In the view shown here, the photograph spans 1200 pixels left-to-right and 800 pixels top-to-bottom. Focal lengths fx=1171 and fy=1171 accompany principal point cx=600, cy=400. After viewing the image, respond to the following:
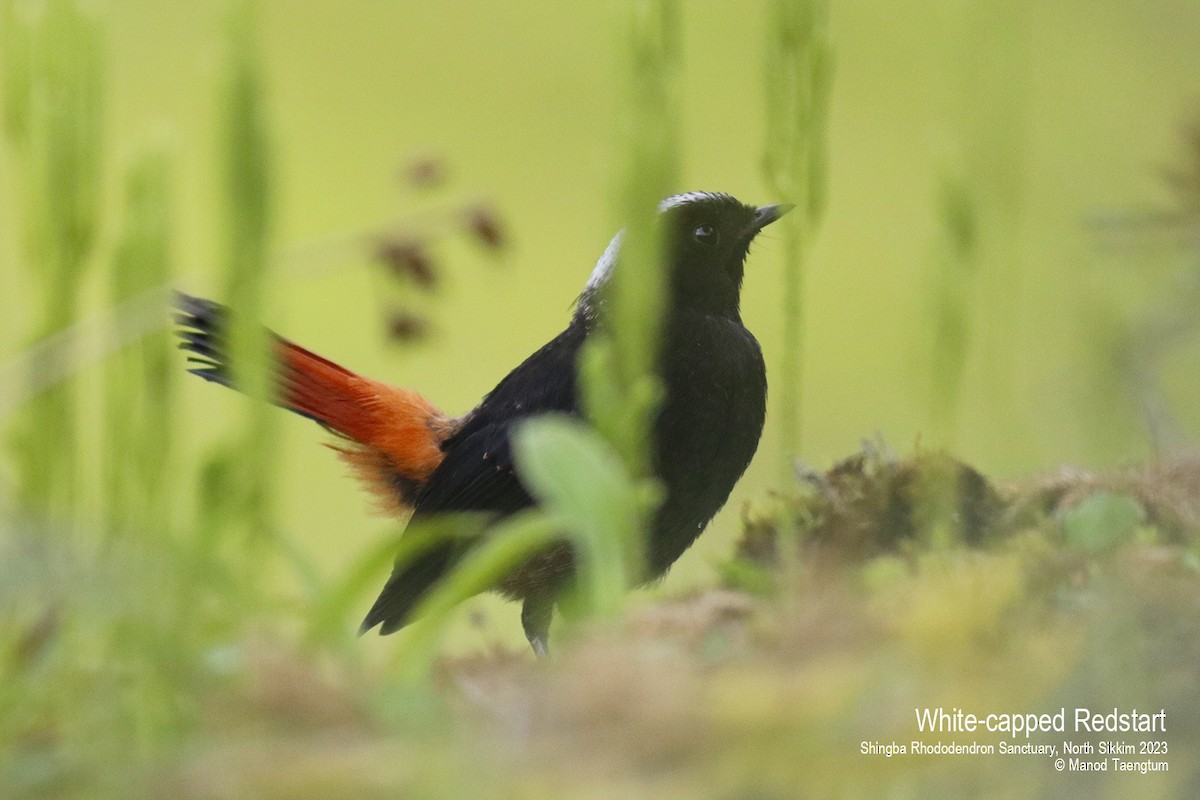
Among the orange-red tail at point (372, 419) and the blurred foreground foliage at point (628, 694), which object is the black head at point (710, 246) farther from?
the blurred foreground foliage at point (628, 694)

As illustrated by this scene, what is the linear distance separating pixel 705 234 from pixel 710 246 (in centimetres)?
2

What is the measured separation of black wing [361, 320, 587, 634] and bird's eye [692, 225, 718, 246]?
24 centimetres

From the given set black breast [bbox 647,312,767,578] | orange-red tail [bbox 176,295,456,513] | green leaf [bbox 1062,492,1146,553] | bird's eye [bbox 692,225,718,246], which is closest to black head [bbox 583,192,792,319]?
bird's eye [bbox 692,225,718,246]

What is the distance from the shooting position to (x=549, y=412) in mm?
1654

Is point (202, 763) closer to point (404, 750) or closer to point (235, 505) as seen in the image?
point (404, 750)

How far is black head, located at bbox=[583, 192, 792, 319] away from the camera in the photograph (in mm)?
1843

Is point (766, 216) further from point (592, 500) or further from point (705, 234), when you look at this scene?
point (592, 500)

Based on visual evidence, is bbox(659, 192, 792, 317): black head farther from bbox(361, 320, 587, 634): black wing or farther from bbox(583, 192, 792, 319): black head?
bbox(361, 320, 587, 634): black wing

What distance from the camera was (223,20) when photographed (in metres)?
0.75

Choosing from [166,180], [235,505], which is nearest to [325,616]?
[235,505]

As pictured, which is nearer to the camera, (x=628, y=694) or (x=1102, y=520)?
(x=628, y=694)

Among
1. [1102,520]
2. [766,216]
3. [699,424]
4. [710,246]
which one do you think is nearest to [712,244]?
[710,246]

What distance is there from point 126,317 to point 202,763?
0.32m

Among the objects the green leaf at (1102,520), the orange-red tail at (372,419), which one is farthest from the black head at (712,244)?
the green leaf at (1102,520)
